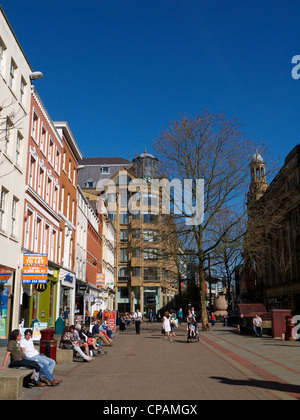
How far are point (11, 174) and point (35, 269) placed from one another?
4761 millimetres

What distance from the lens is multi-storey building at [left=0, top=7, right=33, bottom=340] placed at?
66.5ft

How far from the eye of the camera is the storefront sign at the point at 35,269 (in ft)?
71.3

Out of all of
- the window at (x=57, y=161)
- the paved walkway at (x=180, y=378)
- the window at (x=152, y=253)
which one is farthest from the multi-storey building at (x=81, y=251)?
the paved walkway at (x=180, y=378)

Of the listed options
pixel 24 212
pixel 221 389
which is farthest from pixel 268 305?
pixel 221 389

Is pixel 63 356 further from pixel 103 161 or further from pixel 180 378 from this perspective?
pixel 103 161

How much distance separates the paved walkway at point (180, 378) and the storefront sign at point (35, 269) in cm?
644

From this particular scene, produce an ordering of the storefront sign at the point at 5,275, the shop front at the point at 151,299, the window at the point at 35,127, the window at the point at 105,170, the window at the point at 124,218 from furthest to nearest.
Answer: the window at the point at 105,170
the window at the point at 124,218
the shop front at the point at 151,299
the window at the point at 35,127
the storefront sign at the point at 5,275

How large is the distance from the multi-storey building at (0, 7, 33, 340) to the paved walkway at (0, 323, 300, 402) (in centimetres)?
660

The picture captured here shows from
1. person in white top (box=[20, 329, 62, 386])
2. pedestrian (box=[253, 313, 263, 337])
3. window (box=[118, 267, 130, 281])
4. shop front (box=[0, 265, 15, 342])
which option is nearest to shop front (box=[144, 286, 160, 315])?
window (box=[118, 267, 130, 281])

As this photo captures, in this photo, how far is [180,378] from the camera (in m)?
11.0

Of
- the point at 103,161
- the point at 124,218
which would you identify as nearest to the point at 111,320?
the point at 124,218

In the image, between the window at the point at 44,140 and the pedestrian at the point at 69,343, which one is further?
the window at the point at 44,140

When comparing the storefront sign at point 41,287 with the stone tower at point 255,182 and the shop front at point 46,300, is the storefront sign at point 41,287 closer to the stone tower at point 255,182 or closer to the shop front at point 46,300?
the shop front at point 46,300
